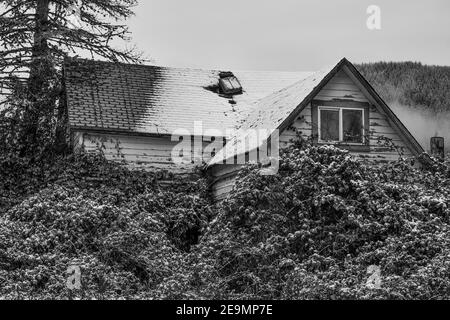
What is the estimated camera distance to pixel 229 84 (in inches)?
1042

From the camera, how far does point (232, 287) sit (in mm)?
15516

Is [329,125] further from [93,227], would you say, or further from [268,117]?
[93,227]

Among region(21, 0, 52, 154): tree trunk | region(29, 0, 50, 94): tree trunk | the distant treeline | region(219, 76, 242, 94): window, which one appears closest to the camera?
region(21, 0, 52, 154): tree trunk

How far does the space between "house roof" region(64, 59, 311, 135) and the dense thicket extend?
11.7 feet

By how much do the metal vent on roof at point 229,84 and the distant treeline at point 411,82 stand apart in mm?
14195

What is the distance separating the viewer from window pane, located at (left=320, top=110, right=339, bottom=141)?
2133 centimetres

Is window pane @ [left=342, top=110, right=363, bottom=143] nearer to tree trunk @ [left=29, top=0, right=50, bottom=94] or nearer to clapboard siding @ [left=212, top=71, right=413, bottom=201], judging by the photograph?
clapboard siding @ [left=212, top=71, right=413, bottom=201]

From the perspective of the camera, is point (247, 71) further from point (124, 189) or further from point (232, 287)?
point (232, 287)

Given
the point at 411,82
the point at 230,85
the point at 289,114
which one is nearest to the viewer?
the point at 289,114

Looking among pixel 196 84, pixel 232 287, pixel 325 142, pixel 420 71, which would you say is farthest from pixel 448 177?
pixel 420 71

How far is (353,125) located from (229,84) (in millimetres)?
6053

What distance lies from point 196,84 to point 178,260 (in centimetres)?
1078

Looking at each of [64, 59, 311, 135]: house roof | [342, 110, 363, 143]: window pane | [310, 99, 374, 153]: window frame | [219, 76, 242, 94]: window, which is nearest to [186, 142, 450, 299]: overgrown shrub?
[310, 99, 374, 153]: window frame

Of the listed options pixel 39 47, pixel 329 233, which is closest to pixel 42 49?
pixel 39 47
